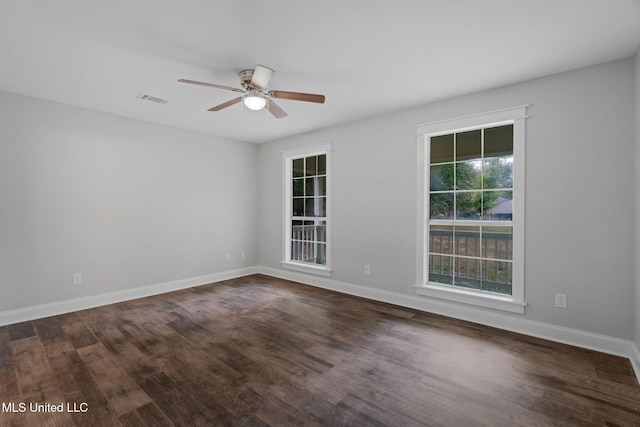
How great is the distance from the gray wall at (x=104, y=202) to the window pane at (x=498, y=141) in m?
4.11

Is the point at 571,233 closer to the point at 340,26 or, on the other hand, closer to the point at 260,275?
the point at 340,26

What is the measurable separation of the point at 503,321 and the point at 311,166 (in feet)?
11.7

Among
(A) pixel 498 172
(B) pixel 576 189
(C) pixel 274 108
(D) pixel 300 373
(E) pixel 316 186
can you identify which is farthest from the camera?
(E) pixel 316 186

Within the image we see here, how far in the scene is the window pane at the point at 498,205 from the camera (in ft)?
10.8

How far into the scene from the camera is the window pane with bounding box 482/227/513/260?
349 centimetres

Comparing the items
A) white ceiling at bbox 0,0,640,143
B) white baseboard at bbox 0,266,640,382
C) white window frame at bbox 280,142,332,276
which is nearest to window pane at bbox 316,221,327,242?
white window frame at bbox 280,142,332,276

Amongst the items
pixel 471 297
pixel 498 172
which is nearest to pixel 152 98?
pixel 498 172

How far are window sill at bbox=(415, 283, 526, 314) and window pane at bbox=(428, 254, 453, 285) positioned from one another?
0.90 feet

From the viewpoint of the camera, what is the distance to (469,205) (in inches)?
141

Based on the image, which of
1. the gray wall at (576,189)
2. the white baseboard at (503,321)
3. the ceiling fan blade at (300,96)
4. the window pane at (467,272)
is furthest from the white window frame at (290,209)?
the ceiling fan blade at (300,96)

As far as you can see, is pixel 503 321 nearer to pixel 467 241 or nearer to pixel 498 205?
pixel 467 241

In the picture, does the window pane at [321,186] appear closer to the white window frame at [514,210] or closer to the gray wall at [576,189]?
the gray wall at [576,189]

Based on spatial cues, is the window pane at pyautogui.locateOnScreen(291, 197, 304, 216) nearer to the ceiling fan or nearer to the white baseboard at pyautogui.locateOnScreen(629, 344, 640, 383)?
the ceiling fan

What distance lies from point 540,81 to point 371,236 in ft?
8.39
